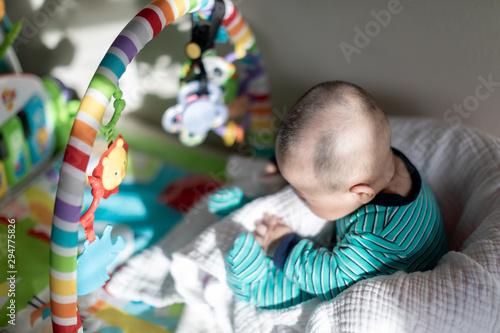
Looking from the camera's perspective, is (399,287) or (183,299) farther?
(183,299)

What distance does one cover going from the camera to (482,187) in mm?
895

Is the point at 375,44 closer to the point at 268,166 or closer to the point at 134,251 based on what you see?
the point at 268,166

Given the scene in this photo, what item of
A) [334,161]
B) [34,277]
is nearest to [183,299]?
[34,277]

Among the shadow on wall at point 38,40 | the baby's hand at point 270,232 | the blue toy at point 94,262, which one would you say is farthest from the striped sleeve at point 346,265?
the shadow on wall at point 38,40

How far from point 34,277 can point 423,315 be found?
896 mm

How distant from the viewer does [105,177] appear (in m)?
0.74

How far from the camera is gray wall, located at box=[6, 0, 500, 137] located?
0.96 metres

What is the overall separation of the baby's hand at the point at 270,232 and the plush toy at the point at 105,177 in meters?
0.34

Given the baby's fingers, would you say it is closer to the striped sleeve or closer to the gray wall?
the striped sleeve

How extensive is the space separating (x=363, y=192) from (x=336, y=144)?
0.12m

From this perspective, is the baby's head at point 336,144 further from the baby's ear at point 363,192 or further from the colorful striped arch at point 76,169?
the colorful striped arch at point 76,169

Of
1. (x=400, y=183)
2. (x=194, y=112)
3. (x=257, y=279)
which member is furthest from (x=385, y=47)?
(x=257, y=279)

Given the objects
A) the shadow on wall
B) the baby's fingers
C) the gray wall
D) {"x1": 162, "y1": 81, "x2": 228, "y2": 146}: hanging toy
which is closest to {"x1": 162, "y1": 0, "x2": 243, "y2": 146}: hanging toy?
{"x1": 162, "y1": 81, "x2": 228, "y2": 146}: hanging toy

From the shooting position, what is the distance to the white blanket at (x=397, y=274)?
0.68 metres
